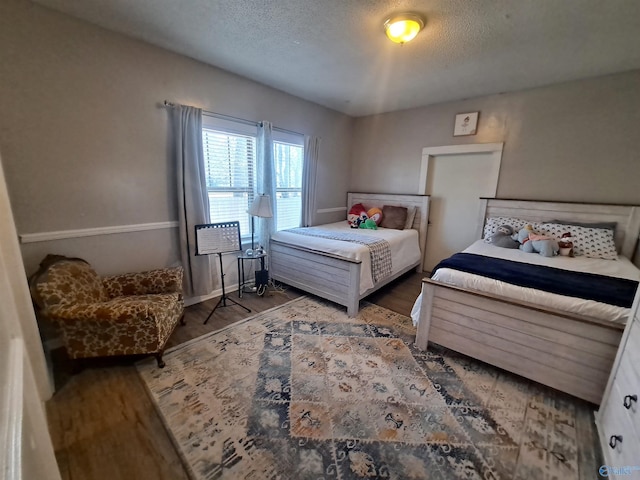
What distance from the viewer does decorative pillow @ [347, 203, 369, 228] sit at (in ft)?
13.0

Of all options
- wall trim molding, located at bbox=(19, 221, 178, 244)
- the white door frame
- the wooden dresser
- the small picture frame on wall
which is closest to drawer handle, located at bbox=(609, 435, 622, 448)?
the wooden dresser

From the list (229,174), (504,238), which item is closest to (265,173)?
(229,174)

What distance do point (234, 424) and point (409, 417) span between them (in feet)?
3.36

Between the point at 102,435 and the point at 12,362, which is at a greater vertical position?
the point at 12,362

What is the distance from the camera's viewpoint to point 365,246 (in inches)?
109

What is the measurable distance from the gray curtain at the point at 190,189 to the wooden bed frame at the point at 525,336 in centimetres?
226

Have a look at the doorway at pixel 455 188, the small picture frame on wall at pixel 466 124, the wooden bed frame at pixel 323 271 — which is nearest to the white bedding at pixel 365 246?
the wooden bed frame at pixel 323 271

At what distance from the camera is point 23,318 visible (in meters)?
1.52

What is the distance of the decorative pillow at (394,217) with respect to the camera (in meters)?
3.93

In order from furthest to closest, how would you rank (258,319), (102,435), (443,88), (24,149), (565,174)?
(443,88) < (565,174) < (258,319) < (24,149) < (102,435)

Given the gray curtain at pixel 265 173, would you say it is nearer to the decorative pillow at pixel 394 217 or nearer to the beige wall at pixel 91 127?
the beige wall at pixel 91 127

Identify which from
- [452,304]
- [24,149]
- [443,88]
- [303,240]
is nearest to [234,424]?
[452,304]

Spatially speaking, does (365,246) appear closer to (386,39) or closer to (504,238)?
(504,238)

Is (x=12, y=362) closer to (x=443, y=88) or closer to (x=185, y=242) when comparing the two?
(x=185, y=242)
